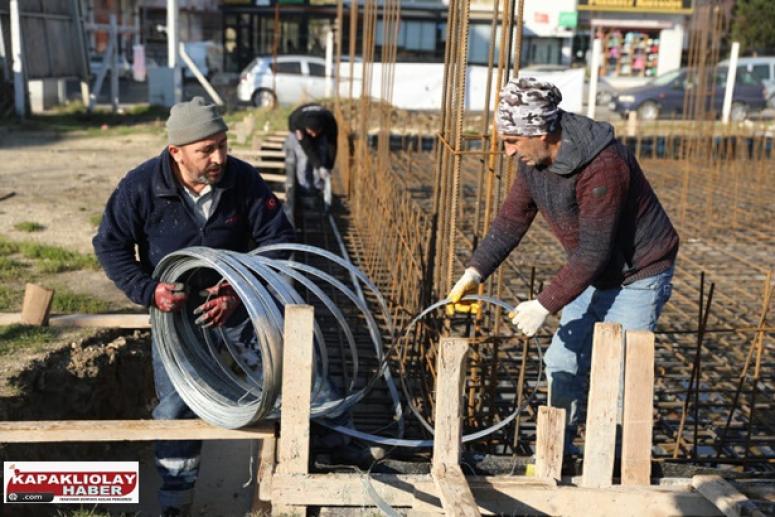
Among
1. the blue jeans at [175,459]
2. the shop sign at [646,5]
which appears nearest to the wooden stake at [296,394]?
the blue jeans at [175,459]

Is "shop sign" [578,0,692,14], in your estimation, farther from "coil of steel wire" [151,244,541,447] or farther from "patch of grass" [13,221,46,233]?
"coil of steel wire" [151,244,541,447]

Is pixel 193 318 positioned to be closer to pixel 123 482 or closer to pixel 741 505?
pixel 123 482

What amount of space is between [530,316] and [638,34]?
31.1 meters

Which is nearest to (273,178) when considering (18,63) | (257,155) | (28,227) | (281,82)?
(257,155)

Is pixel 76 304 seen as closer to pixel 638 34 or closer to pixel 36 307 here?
pixel 36 307

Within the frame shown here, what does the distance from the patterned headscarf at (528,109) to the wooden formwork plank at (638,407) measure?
756 millimetres

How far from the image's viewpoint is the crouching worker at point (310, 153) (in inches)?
349

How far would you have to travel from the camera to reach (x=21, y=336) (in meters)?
4.84

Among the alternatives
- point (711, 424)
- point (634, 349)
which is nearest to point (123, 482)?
point (634, 349)

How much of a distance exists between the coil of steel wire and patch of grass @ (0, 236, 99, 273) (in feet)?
8.49

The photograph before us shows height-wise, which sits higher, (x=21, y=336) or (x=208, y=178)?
(x=208, y=178)

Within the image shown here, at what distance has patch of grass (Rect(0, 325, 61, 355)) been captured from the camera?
15.5ft

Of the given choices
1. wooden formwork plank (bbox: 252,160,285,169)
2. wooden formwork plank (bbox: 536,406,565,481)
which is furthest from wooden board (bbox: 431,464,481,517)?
wooden formwork plank (bbox: 252,160,285,169)

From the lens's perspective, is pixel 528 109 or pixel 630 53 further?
pixel 630 53
